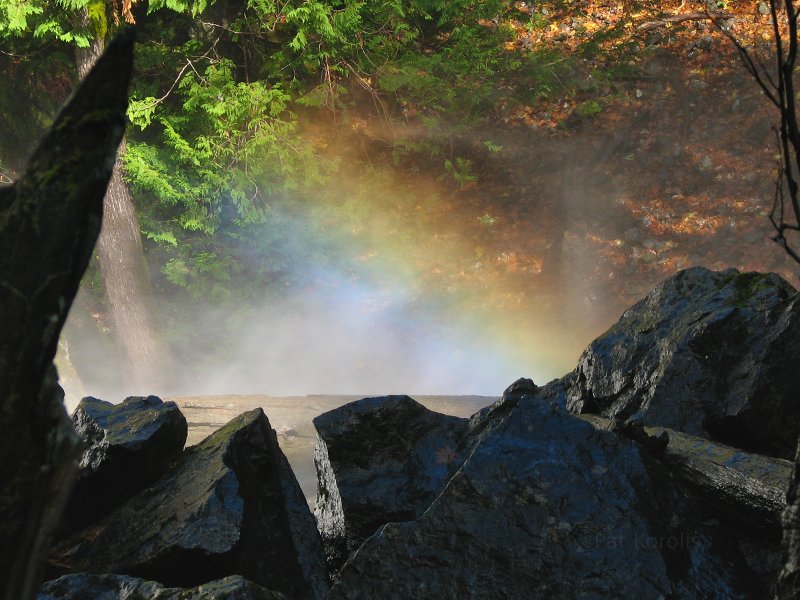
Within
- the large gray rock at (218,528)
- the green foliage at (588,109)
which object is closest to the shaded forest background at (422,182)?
the green foliage at (588,109)

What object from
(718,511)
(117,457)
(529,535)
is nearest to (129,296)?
(117,457)

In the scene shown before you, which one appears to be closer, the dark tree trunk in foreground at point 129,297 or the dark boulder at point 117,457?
the dark boulder at point 117,457

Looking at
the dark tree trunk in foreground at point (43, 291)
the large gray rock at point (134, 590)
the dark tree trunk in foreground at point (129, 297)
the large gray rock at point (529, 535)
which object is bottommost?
the large gray rock at point (134, 590)

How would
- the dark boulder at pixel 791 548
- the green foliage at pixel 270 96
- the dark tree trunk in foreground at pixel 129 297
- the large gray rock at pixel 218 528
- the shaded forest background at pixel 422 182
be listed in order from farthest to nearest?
the shaded forest background at pixel 422 182, the dark tree trunk in foreground at pixel 129 297, the green foliage at pixel 270 96, the large gray rock at pixel 218 528, the dark boulder at pixel 791 548

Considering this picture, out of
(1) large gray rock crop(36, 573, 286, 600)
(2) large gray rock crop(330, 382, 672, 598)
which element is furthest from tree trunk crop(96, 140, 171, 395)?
(2) large gray rock crop(330, 382, 672, 598)

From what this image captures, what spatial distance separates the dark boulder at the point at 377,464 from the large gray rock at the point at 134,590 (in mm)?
1741

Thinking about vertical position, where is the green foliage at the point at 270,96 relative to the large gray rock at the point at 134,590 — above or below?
above

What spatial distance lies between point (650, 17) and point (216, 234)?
11.8 meters

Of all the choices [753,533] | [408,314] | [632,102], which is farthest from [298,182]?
[753,533]

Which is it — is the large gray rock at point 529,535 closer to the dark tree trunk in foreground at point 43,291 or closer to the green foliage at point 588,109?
the dark tree trunk in foreground at point 43,291

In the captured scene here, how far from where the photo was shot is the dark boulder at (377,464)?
196 inches

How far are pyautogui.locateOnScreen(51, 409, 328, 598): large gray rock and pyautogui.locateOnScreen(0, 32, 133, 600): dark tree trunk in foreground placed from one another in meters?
2.80

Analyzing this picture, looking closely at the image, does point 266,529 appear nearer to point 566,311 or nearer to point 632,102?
point 566,311

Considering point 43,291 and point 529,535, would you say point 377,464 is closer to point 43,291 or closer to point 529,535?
point 529,535
